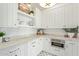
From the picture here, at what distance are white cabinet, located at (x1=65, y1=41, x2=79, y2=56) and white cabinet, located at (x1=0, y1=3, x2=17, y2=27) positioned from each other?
5.06 feet

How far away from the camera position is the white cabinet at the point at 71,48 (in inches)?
72.7

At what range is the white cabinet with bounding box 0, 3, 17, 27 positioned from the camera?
1240 millimetres

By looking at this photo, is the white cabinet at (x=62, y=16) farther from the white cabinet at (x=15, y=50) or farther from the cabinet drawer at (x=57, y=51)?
the white cabinet at (x=15, y=50)

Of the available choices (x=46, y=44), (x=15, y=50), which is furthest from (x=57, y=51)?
(x=15, y=50)

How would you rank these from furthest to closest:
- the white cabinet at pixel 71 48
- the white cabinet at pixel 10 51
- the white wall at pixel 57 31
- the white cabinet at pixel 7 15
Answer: the white wall at pixel 57 31
the white cabinet at pixel 71 48
the white cabinet at pixel 7 15
the white cabinet at pixel 10 51

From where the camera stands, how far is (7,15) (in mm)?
1277

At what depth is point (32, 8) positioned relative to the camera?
7.45 ft

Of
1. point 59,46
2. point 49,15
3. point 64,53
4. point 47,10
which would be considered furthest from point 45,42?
point 47,10

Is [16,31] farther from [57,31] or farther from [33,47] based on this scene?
[57,31]

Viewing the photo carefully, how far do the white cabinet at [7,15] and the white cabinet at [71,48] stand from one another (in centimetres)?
154

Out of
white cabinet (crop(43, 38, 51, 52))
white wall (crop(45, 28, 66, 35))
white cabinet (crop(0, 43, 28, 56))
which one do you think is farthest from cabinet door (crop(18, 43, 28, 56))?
white wall (crop(45, 28, 66, 35))

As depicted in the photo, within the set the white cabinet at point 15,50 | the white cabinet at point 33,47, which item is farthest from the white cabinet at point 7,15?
the white cabinet at point 33,47

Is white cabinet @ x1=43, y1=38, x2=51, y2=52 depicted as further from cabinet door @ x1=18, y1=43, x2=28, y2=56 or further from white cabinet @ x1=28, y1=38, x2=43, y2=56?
cabinet door @ x1=18, y1=43, x2=28, y2=56

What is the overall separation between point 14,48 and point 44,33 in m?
1.62
